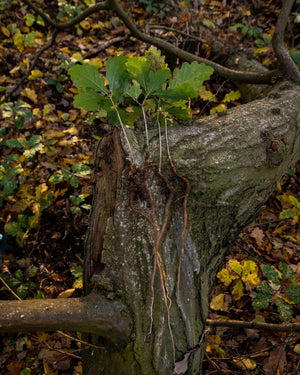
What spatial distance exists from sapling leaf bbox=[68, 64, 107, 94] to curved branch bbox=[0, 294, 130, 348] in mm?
985

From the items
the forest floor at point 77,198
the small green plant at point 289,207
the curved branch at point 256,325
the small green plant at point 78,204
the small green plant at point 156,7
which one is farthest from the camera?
the small green plant at point 156,7

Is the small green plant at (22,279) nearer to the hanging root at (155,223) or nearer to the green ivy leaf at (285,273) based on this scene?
the hanging root at (155,223)

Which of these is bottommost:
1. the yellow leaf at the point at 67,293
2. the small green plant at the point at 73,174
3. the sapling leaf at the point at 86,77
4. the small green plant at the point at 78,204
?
the yellow leaf at the point at 67,293

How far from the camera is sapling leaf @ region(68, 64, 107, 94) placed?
1402 mm

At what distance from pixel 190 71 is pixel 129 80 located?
13.1 inches

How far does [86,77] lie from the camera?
1.43 meters

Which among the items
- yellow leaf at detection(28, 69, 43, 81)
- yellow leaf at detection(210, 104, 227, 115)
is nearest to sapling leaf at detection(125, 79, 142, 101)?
yellow leaf at detection(210, 104, 227, 115)

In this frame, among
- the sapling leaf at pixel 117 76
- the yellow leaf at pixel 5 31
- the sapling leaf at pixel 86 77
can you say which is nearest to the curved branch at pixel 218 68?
the sapling leaf at pixel 117 76

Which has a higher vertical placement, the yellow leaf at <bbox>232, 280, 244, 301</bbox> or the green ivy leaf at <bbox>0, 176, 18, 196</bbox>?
the green ivy leaf at <bbox>0, 176, 18, 196</bbox>

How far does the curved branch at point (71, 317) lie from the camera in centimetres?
105

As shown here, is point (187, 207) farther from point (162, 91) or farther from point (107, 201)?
point (162, 91)

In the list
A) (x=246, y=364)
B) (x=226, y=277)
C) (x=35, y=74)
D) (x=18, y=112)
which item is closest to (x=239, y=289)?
(x=226, y=277)

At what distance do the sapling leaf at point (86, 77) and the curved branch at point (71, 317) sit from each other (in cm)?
99

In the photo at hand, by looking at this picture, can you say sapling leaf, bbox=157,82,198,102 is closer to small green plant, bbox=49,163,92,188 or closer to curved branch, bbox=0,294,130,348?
curved branch, bbox=0,294,130,348
